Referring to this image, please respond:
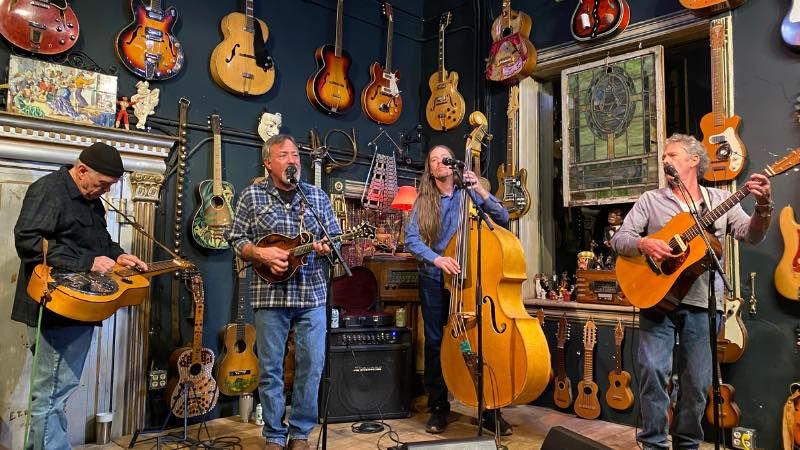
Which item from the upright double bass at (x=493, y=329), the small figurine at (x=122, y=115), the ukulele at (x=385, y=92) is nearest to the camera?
the upright double bass at (x=493, y=329)

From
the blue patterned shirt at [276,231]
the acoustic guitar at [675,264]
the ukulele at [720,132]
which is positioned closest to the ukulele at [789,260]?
the ukulele at [720,132]

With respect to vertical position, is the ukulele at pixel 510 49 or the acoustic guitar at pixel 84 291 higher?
the ukulele at pixel 510 49

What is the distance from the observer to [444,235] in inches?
145

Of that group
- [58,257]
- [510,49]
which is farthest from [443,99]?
[58,257]

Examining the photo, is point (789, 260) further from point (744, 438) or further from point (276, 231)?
Result: point (276, 231)

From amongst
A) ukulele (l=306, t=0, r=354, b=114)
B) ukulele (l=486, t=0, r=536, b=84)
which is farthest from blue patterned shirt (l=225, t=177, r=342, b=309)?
ukulele (l=486, t=0, r=536, b=84)

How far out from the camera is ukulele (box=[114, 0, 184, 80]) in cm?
389

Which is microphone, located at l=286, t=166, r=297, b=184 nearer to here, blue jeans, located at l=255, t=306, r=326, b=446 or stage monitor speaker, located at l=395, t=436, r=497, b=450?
blue jeans, located at l=255, t=306, r=326, b=446

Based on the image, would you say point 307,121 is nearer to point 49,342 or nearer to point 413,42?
point 413,42

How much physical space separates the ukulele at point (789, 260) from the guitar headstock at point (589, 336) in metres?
1.21

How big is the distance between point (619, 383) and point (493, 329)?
1.43m

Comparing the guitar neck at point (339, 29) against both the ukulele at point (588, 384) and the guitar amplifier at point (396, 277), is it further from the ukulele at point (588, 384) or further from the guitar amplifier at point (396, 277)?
the ukulele at point (588, 384)

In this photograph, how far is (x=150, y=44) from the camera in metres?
3.98

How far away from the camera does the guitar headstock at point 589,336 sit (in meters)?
4.13
